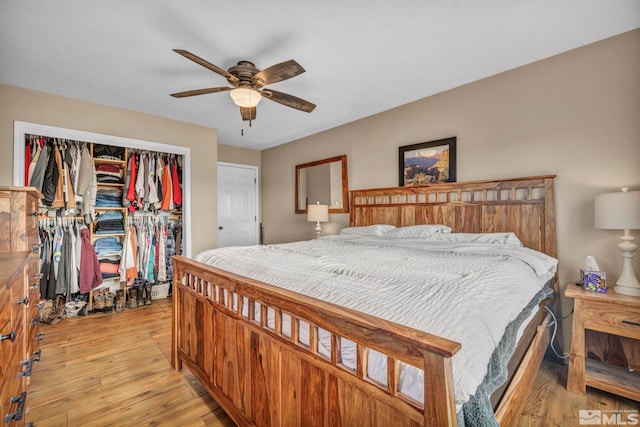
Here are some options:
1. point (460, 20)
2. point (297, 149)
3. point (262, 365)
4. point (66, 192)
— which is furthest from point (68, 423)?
point (297, 149)

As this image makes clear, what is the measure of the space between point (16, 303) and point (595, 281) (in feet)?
10.2

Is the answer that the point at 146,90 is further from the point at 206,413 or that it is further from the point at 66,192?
the point at 206,413

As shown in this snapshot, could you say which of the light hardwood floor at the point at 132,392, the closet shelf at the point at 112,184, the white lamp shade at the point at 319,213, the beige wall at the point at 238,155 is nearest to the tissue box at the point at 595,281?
the light hardwood floor at the point at 132,392

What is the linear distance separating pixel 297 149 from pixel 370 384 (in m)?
4.22

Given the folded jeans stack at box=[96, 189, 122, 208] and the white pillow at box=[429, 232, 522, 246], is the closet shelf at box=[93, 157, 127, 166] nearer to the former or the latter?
the folded jeans stack at box=[96, 189, 122, 208]

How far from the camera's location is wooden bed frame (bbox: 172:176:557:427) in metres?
0.73

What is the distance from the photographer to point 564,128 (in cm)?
228

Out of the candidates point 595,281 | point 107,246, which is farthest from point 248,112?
point 595,281

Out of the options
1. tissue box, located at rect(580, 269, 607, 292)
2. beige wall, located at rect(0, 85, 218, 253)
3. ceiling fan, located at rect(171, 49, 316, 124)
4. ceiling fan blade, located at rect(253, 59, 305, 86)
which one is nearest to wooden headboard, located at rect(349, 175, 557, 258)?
tissue box, located at rect(580, 269, 607, 292)

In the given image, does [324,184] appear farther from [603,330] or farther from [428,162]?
[603,330]

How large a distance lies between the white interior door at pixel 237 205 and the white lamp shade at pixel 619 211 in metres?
4.66

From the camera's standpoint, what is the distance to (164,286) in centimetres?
398

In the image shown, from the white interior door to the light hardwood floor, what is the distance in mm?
2575

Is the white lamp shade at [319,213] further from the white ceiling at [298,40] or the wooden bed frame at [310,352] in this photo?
the wooden bed frame at [310,352]
